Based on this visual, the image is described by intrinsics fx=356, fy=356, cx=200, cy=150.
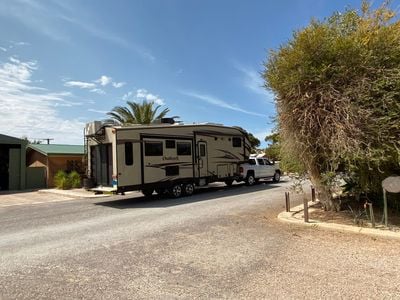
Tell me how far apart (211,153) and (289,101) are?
8583 millimetres

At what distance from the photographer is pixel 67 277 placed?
5.47 metres

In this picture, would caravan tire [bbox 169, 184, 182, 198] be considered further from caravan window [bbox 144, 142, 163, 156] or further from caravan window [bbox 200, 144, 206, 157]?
caravan window [bbox 200, 144, 206, 157]

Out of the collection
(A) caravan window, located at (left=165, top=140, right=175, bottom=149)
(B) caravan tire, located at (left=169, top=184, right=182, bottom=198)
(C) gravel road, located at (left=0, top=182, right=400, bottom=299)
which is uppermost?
(A) caravan window, located at (left=165, top=140, right=175, bottom=149)

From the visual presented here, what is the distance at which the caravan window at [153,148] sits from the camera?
14.7 meters

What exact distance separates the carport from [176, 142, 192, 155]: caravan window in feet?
43.9

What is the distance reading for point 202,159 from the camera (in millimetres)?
17375

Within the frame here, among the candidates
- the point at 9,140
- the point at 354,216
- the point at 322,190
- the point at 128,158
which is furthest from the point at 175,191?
the point at 9,140

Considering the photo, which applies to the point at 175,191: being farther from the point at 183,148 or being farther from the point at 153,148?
the point at 153,148

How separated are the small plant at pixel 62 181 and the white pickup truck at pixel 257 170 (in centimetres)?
1106

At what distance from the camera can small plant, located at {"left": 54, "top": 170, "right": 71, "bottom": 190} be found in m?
22.6

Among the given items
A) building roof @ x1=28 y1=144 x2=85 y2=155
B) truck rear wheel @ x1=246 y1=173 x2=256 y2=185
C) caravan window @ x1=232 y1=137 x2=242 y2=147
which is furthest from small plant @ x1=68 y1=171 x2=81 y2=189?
truck rear wheel @ x1=246 y1=173 x2=256 y2=185

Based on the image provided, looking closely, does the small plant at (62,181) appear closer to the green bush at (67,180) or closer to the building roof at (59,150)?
the green bush at (67,180)

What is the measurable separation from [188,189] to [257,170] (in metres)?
6.16

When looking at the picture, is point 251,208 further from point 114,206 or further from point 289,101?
point 114,206
